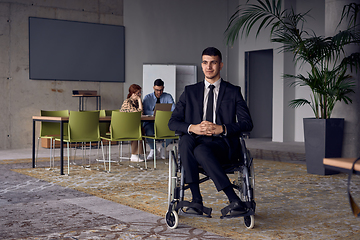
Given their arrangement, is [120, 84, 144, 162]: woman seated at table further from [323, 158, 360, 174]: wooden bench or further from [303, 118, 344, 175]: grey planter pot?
[323, 158, 360, 174]: wooden bench

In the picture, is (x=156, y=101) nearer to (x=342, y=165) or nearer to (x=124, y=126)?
(x=124, y=126)

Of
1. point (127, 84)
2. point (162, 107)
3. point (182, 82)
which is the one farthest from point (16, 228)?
point (182, 82)

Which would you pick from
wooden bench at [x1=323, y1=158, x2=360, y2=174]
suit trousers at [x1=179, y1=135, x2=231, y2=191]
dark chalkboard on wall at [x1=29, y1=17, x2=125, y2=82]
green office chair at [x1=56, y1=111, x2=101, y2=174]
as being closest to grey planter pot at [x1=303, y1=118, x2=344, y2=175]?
suit trousers at [x1=179, y1=135, x2=231, y2=191]

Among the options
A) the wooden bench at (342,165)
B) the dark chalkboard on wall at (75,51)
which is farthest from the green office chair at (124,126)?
the wooden bench at (342,165)

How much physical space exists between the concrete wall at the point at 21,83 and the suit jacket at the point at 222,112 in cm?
741

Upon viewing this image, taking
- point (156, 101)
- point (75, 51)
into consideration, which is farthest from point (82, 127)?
point (75, 51)

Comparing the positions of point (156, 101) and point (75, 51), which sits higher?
point (75, 51)

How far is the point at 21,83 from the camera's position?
32.2ft

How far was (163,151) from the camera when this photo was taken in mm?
7582

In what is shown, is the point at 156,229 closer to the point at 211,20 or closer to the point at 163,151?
the point at 163,151

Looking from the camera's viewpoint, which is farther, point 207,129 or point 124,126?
point 124,126

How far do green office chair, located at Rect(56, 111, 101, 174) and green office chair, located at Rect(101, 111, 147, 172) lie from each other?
23cm

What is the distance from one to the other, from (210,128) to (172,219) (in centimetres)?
73

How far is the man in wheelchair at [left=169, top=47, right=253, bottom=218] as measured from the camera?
9.82ft
